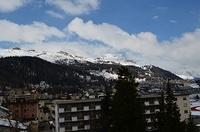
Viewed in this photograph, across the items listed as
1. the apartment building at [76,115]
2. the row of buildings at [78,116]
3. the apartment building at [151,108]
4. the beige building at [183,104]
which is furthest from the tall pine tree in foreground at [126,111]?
the beige building at [183,104]

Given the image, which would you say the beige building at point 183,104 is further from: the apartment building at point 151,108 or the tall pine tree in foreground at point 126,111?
the tall pine tree in foreground at point 126,111

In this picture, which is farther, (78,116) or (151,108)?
(151,108)

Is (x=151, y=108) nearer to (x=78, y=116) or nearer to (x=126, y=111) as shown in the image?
(x=78, y=116)

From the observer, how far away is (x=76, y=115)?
10131 centimetres

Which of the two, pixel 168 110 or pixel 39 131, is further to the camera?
pixel 39 131

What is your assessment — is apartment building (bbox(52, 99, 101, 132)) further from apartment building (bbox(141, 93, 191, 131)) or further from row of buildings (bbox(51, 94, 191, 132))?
apartment building (bbox(141, 93, 191, 131))

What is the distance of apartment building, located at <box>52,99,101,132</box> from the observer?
325 feet

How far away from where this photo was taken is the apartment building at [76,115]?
99.1m

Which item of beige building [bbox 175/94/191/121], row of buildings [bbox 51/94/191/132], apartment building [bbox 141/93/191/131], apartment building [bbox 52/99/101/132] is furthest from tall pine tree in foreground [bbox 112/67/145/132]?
beige building [bbox 175/94/191/121]

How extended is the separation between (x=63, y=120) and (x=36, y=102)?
51.5 meters

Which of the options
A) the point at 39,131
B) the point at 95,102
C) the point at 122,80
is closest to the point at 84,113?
the point at 95,102

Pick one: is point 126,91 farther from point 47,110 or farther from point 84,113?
point 47,110

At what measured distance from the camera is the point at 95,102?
104 meters

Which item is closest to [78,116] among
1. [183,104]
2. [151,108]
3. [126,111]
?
[151,108]
